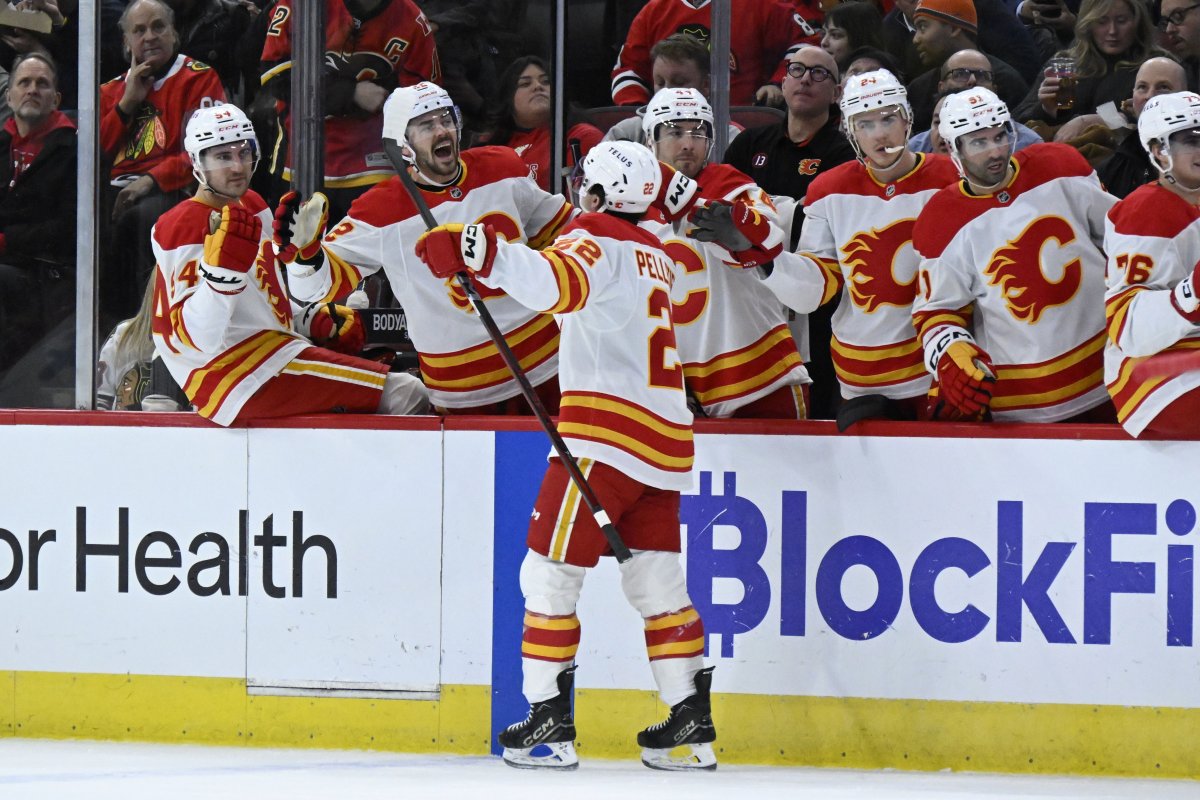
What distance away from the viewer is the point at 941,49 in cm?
413

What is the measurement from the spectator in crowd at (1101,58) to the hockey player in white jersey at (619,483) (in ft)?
4.57

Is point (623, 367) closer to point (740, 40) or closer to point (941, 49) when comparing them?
point (740, 40)

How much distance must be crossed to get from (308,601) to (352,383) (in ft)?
1.68

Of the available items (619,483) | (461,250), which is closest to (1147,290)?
(619,483)

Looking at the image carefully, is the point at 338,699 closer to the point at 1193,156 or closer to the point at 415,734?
the point at 415,734

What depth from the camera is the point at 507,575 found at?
338 centimetres

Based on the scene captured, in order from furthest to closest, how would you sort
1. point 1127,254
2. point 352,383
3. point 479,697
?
point 352,383, point 479,697, point 1127,254

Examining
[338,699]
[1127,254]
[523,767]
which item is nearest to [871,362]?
[1127,254]

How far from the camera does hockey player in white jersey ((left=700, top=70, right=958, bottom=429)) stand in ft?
11.2

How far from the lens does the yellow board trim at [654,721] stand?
317cm

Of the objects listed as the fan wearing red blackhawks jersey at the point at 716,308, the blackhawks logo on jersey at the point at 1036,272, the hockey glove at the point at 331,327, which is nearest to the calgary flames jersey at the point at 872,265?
the fan wearing red blackhawks jersey at the point at 716,308

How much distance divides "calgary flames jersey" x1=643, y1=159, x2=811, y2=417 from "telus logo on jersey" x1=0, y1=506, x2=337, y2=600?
2.96 ft

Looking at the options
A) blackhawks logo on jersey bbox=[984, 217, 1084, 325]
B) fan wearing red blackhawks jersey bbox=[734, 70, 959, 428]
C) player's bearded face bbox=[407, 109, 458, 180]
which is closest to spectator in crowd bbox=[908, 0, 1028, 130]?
fan wearing red blackhawks jersey bbox=[734, 70, 959, 428]

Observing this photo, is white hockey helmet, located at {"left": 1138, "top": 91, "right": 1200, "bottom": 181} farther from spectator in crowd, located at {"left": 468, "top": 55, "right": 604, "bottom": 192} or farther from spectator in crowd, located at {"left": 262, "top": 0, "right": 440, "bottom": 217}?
spectator in crowd, located at {"left": 262, "top": 0, "right": 440, "bottom": 217}
